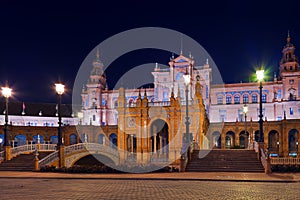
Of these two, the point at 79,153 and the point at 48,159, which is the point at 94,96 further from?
the point at 48,159

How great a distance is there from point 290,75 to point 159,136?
141 feet

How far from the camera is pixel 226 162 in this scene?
26.3 metres

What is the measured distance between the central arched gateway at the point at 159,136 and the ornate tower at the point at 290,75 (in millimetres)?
39788

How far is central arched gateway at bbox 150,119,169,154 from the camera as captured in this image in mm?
43331

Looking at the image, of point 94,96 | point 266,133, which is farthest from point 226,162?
point 94,96

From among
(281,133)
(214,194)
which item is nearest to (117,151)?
(214,194)

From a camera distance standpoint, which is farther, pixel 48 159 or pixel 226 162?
pixel 48 159

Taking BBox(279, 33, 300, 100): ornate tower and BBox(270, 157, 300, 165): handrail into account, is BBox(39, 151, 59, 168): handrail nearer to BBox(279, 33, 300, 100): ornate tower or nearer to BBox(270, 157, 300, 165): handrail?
BBox(270, 157, 300, 165): handrail

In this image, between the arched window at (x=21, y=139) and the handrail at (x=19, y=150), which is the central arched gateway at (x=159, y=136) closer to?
the handrail at (x=19, y=150)

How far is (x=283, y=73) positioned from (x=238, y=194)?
68391 millimetres

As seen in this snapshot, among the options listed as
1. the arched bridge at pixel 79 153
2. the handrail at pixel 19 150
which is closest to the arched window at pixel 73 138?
the arched bridge at pixel 79 153

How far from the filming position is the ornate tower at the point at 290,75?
7425cm

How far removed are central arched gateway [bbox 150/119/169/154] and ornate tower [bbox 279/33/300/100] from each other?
131ft

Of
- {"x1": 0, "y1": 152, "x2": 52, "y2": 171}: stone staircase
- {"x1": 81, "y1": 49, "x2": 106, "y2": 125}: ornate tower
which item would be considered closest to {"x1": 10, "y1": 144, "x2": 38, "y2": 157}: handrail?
{"x1": 0, "y1": 152, "x2": 52, "y2": 171}: stone staircase
